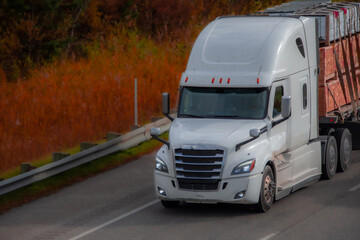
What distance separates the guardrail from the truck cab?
10.0 ft

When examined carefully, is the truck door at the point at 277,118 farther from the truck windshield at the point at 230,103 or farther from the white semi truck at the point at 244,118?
the truck windshield at the point at 230,103

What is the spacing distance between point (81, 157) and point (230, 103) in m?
4.44

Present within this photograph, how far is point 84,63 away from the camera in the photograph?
30.0 metres

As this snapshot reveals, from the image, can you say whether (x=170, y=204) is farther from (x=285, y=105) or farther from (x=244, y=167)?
(x=285, y=105)

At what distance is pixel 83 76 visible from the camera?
27.6 m

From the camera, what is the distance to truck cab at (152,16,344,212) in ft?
45.9

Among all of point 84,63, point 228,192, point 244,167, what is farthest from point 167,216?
point 84,63

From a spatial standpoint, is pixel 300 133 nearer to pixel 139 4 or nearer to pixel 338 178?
pixel 338 178

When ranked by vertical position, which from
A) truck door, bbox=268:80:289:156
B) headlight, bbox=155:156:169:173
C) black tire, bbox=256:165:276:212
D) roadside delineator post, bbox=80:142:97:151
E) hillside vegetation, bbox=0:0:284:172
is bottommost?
hillside vegetation, bbox=0:0:284:172

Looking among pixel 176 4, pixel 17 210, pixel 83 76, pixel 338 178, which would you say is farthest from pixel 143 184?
pixel 176 4

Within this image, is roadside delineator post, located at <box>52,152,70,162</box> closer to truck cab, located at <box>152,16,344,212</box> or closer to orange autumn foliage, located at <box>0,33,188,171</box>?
orange autumn foliage, located at <box>0,33,188,171</box>

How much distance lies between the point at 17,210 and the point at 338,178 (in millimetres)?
6821

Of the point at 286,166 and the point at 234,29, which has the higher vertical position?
the point at 234,29

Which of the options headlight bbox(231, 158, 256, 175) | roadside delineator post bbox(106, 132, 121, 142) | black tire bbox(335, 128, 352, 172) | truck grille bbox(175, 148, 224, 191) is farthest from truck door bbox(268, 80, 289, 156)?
roadside delineator post bbox(106, 132, 121, 142)
